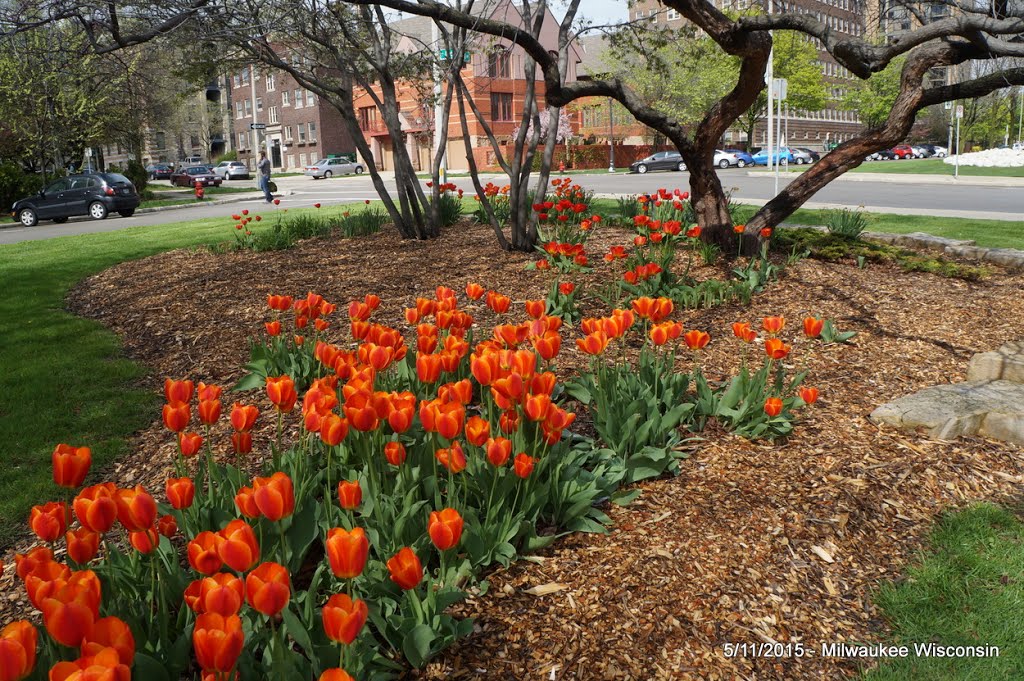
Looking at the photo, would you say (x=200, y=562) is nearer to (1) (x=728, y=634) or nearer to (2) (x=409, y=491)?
(2) (x=409, y=491)

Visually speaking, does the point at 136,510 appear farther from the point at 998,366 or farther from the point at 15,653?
the point at 998,366

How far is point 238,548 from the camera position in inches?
65.7

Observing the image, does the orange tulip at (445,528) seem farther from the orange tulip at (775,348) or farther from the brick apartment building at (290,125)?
the brick apartment building at (290,125)

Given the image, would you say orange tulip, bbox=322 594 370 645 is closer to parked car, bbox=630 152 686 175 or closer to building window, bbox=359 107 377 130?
parked car, bbox=630 152 686 175

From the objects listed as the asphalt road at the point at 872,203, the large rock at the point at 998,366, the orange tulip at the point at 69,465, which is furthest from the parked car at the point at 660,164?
the orange tulip at the point at 69,465

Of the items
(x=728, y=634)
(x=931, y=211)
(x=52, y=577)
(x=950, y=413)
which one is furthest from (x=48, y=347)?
(x=931, y=211)

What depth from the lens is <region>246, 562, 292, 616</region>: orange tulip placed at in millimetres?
1560

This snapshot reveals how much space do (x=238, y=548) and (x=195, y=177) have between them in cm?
4685

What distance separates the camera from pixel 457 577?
2.53 meters

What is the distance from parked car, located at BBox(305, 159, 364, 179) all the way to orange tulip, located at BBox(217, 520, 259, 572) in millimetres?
51473

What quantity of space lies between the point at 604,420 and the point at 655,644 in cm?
112

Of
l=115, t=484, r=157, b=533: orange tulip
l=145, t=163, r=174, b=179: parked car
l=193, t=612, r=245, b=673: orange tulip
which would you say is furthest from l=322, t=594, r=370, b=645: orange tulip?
l=145, t=163, r=174, b=179: parked car

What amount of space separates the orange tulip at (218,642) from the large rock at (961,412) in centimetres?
348

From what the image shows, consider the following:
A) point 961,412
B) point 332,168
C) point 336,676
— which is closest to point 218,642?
point 336,676
